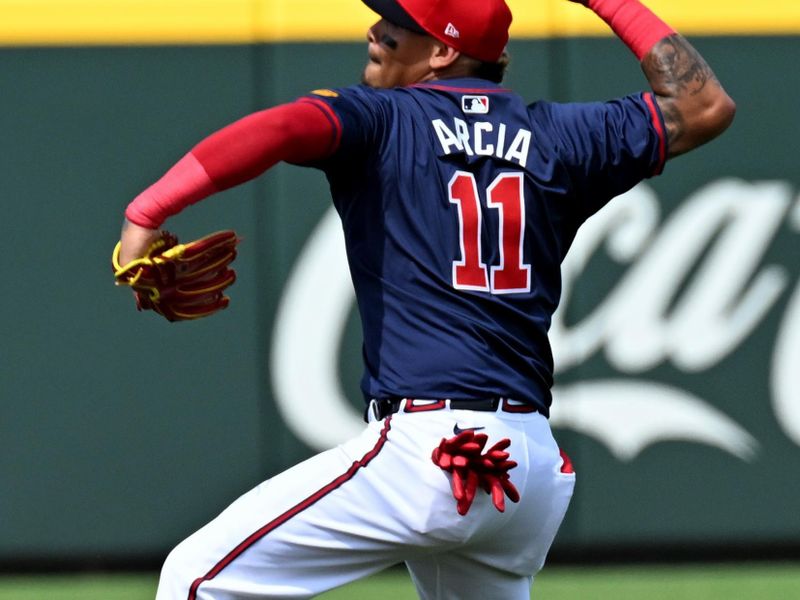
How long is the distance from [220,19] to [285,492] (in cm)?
299

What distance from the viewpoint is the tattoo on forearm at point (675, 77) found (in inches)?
130

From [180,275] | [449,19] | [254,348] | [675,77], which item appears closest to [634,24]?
[675,77]

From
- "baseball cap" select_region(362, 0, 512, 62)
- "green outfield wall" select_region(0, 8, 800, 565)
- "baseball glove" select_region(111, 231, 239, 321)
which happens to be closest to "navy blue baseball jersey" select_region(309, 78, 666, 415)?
"baseball cap" select_region(362, 0, 512, 62)

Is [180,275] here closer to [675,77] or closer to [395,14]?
[395,14]

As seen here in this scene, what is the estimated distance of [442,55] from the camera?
332cm

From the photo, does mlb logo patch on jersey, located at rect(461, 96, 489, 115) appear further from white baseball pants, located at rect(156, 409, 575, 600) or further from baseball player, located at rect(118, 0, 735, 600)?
white baseball pants, located at rect(156, 409, 575, 600)

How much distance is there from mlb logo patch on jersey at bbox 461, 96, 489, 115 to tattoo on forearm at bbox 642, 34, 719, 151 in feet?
1.31

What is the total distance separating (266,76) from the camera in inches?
222

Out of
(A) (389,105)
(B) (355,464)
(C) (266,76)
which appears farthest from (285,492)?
(C) (266,76)

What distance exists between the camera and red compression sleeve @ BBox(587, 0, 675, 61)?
3.39m

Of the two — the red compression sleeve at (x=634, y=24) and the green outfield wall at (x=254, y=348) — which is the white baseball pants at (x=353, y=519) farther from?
the green outfield wall at (x=254, y=348)

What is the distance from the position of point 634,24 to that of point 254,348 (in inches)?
102

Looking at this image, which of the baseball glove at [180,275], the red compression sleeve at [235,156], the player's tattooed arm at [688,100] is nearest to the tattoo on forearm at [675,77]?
the player's tattooed arm at [688,100]

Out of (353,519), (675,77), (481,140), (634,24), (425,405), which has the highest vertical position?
(634,24)
